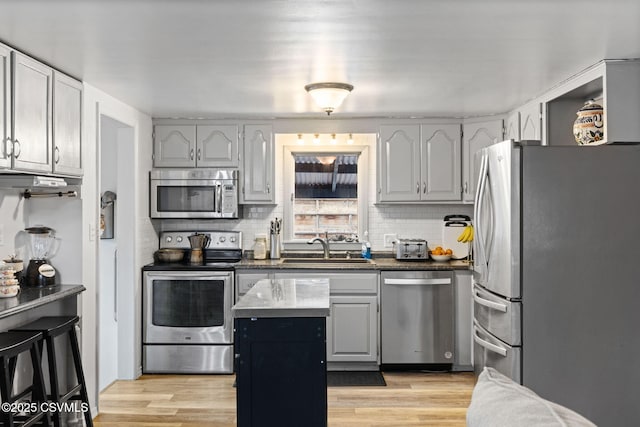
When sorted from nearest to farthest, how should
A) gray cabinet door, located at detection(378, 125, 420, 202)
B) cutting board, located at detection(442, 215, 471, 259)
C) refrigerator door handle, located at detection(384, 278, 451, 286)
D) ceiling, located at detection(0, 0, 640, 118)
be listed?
ceiling, located at detection(0, 0, 640, 118), refrigerator door handle, located at detection(384, 278, 451, 286), gray cabinet door, located at detection(378, 125, 420, 202), cutting board, located at detection(442, 215, 471, 259)

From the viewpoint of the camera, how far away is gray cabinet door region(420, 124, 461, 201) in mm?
5191

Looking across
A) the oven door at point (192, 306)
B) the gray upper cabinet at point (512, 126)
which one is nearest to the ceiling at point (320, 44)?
the gray upper cabinet at point (512, 126)

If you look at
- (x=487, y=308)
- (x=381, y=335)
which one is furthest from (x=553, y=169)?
(x=381, y=335)

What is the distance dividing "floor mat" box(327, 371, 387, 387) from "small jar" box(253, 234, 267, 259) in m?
1.26

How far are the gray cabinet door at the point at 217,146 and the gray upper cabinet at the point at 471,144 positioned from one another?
2.10 meters

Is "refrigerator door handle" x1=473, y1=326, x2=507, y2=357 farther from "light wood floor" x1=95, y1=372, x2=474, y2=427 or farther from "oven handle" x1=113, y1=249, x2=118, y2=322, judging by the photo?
"oven handle" x1=113, y1=249, x2=118, y2=322

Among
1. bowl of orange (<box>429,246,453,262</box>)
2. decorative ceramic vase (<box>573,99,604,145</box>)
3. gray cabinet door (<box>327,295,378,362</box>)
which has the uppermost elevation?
decorative ceramic vase (<box>573,99,604,145</box>)

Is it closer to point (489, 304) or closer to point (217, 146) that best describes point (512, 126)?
point (489, 304)

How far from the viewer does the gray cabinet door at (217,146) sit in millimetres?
5219

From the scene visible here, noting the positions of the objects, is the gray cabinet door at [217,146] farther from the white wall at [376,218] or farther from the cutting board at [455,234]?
the cutting board at [455,234]

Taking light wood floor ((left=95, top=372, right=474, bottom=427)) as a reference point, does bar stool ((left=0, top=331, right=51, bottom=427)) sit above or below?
above

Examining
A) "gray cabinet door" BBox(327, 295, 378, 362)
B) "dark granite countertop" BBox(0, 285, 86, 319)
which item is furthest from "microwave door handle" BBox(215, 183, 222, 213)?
"dark granite countertop" BBox(0, 285, 86, 319)

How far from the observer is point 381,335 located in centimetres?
490

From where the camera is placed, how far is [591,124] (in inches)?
134
